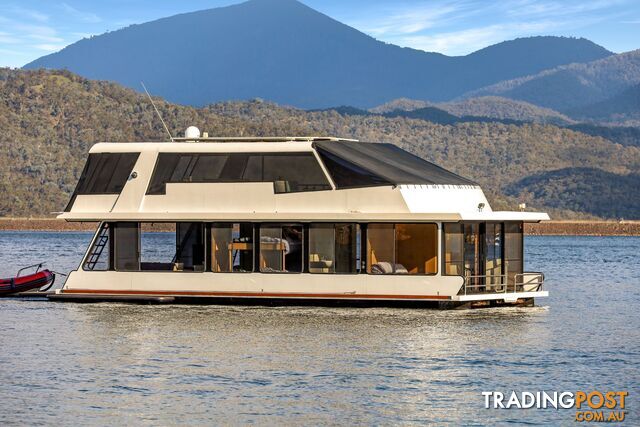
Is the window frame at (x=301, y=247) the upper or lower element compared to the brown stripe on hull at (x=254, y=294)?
upper

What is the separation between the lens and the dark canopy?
29500mm

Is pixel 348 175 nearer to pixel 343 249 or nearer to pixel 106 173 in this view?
pixel 343 249

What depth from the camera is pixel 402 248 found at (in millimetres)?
30312

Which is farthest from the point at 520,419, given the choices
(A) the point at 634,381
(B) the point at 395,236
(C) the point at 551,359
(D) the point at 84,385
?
(B) the point at 395,236

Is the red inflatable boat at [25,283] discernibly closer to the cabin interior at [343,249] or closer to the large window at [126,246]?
the cabin interior at [343,249]

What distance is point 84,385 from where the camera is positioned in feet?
71.4

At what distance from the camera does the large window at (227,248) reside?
30.4m

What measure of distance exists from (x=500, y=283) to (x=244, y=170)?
6988 millimetres

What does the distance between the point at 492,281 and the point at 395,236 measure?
2.87m

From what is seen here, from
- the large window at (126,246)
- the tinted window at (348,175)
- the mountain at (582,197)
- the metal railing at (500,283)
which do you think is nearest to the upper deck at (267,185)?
the tinted window at (348,175)

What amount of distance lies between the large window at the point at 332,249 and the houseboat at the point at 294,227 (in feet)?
0.08

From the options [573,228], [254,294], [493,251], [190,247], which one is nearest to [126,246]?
[190,247]

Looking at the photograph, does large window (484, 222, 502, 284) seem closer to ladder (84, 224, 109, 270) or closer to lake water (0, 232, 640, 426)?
lake water (0, 232, 640, 426)

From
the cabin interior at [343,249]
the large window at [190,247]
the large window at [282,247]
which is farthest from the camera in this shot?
the large window at [190,247]
